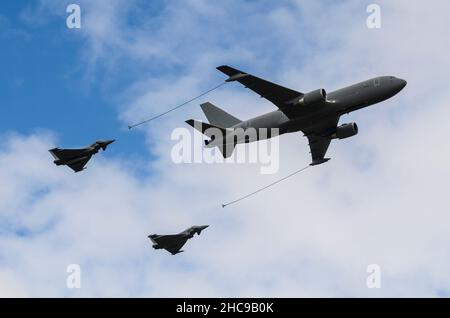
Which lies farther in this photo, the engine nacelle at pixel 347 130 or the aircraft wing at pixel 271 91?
the engine nacelle at pixel 347 130

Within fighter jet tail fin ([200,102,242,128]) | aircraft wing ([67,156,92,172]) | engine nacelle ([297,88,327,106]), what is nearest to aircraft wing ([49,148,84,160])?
aircraft wing ([67,156,92,172])

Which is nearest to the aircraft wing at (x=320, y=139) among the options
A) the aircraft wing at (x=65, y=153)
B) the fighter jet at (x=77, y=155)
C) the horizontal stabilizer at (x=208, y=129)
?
the horizontal stabilizer at (x=208, y=129)

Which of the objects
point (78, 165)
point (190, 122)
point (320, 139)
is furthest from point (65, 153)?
point (320, 139)

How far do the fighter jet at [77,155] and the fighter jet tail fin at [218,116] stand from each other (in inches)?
629

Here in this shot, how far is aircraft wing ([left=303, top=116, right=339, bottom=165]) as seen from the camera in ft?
255

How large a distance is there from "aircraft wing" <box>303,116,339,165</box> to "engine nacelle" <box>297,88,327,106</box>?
657cm

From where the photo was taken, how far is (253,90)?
232 feet

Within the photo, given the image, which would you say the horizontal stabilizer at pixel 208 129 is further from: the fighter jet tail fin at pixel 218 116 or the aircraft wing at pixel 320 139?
the aircraft wing at pixel 320 139

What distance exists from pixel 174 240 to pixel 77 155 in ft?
41.7

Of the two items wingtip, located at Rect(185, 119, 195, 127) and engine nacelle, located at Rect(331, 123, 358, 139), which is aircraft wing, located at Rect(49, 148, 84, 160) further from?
engine nacelle, located at Rect(331, 123, 358, 139)

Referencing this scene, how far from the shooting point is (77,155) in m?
69.8

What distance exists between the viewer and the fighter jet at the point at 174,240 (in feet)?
242
